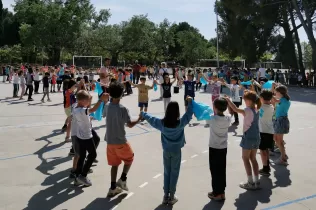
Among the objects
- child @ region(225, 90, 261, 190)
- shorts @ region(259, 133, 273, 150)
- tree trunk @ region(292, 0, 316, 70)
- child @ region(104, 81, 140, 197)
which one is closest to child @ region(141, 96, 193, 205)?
child @ region(104, 81, 140, 197)

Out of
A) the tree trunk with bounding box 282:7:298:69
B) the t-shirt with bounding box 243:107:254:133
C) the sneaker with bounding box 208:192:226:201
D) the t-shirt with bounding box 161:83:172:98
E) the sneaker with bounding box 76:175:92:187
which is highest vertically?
the tree trunk with bounding box 282:7:298:69

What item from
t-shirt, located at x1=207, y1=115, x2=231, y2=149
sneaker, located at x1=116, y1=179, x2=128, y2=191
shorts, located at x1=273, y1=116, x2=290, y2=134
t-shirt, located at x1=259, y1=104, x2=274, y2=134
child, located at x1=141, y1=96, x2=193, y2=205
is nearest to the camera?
child, located at x1=141, y1=96, x2=193, y2=205

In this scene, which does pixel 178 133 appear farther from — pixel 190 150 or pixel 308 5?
pixel 308 5

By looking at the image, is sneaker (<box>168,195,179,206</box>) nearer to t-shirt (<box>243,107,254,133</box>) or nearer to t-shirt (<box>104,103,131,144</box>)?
t-shirt (<box>104,103,131,144</box>)

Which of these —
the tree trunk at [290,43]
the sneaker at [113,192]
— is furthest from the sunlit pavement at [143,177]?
the tree trunk at [290,43]

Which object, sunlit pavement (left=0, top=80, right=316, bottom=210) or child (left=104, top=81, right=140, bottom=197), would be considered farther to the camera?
child (left=104, top=81, right=140, bottom=197)

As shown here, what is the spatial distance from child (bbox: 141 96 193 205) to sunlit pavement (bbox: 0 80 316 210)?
0.28m

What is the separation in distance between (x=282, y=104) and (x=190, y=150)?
2334mm

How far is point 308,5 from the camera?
30578 millimetres

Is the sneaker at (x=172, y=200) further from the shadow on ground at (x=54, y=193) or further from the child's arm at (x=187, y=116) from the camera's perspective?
the shadow on ground at (x=54, y=193)

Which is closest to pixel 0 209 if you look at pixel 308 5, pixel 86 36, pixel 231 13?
pixel 308 5

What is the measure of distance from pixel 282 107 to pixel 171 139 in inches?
121

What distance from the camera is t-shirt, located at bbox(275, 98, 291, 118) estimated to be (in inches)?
271

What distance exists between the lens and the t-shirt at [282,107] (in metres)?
6.88
